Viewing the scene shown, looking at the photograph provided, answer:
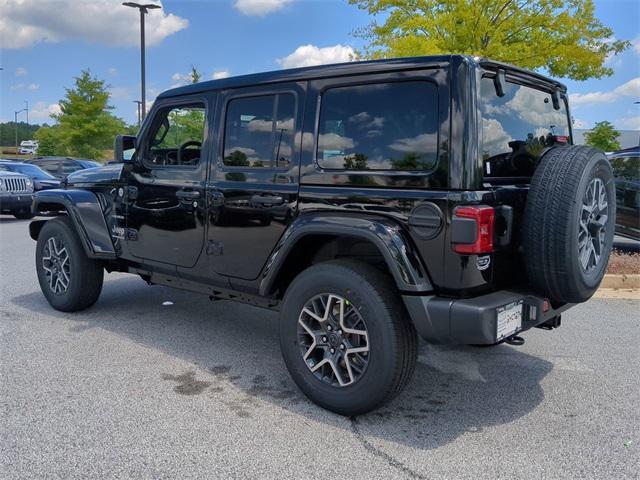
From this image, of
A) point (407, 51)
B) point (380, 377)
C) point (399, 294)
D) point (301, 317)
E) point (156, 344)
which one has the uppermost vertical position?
point (407, 51)

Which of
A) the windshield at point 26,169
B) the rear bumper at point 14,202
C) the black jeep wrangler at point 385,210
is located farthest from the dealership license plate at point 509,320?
the windshield at point 26,169

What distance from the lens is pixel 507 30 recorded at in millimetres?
9719

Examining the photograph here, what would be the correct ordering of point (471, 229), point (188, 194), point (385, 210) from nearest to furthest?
point (471, 229)
point (385, 210)
point (188, 194)

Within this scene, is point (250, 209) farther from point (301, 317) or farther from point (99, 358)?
point (99, 358)

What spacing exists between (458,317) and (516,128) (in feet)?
4.32

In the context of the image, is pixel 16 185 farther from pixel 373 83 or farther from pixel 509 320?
pixel 509 320

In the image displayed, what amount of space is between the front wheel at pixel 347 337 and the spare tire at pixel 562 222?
0.78m

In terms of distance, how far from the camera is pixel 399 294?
10.1 feet

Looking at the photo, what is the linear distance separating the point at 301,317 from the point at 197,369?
1.06m

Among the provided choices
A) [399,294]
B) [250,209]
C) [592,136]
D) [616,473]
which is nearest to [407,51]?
[250,209]

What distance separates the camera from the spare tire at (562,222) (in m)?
2.86

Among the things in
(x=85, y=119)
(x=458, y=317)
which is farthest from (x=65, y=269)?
(x=85, y=119)

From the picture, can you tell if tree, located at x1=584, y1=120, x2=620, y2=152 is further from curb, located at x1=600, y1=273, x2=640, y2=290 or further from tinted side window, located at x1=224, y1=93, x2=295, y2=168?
tinted side window, located at x1=224, y1=93, x2=295, y2=168

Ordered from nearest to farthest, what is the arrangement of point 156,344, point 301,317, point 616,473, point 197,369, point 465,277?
point 616,473, point 465,277, point 301,317, point 197,369, point 156,344
